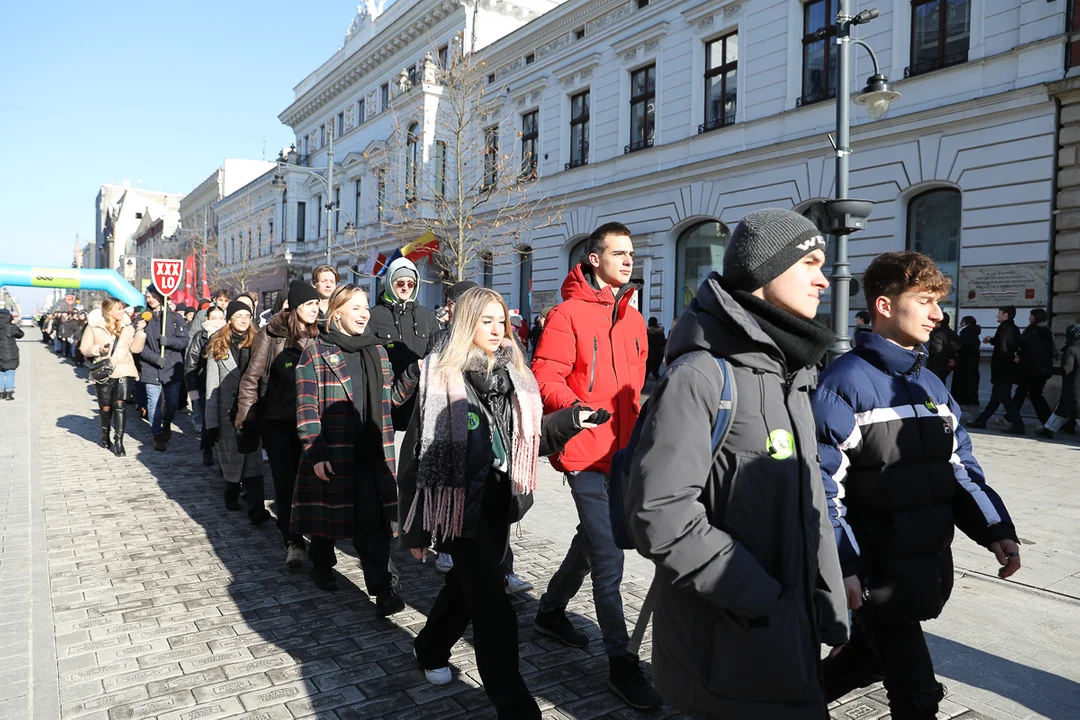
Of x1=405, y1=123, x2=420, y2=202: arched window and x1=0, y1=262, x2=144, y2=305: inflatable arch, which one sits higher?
x1=405, y1=123, x2=420, y2=202: arched window

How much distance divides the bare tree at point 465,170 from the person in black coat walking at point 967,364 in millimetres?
11057

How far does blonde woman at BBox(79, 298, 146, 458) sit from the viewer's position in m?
10.0

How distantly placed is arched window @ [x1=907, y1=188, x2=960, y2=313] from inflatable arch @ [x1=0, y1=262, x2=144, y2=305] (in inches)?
1118

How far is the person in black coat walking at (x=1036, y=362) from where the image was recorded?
A: 1191 centimetres

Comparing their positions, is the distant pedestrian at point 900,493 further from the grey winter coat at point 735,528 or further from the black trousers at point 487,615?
the black trousers at point 487,615

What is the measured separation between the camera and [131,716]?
10.7ft

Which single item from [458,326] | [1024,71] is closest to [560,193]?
[1024,71]

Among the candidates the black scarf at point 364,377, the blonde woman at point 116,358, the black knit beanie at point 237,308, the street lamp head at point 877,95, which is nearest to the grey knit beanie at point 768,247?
the black scarf at point 364,377

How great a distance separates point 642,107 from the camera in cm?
2167

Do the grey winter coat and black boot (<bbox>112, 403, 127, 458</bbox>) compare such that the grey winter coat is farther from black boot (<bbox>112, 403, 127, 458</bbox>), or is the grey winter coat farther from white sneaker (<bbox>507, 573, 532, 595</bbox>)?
black boot (<bbox>112, 403, 127, 458</bbox>)

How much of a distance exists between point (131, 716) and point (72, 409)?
13561 mm

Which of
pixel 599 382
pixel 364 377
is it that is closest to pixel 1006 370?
pixel 599 382

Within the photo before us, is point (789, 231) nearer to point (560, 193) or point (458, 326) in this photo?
point (458, 326)

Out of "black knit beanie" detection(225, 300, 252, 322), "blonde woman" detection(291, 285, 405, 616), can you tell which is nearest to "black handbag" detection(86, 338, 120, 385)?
"black knit beanie" detection(225, 300, 252, 322)
